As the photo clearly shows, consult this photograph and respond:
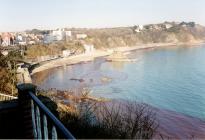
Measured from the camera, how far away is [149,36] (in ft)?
582

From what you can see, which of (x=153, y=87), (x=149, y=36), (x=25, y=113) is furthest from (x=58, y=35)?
(x=25, y=113)

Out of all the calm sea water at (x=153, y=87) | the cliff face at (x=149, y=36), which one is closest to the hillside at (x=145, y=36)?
the cliff face at (x=149, y=36)

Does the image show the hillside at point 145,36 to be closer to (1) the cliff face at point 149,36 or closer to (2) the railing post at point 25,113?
(1) the cliff face at point 149,36

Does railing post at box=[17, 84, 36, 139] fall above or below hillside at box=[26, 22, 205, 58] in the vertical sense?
above

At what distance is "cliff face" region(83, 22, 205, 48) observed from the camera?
151m

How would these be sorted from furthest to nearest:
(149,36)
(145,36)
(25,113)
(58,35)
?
(149,36), (145,36), (58,35), (25,113)

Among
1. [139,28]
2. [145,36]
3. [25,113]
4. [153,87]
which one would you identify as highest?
[25,113]

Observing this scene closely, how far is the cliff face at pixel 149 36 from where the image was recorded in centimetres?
15139

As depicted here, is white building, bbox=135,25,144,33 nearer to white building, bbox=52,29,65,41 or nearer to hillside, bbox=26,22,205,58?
hillside, bbox=26,22,205,58

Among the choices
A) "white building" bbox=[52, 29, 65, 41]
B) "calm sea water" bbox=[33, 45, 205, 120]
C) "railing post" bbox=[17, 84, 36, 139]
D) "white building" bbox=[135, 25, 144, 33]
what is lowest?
"calm sea water" bbox=[33, 45, 205, 120]

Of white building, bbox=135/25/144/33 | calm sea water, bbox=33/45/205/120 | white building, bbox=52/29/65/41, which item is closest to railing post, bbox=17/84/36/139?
calm sea water, bbox=33/45/205/120

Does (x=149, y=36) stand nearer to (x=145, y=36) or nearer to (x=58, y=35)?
(x=145, y=36)

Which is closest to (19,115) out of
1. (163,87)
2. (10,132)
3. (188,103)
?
(10,132)

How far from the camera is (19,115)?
5.38 meters
